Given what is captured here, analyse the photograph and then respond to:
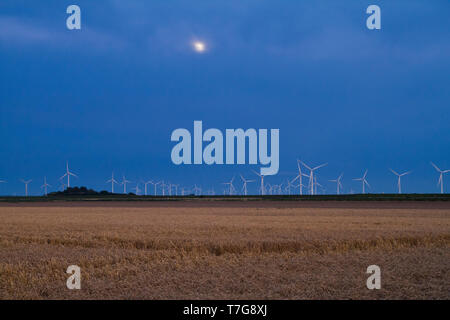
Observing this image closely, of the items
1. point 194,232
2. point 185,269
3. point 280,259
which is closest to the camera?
point 185,269

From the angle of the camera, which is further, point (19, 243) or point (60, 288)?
point (19, 243)

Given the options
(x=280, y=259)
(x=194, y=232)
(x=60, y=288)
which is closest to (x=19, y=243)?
(x=194, y=232)

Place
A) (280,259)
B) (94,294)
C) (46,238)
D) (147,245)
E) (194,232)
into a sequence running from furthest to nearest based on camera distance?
1. (194,232)
2. (46,238)
3. (147,245)
4. (280,259)
5. (94,294)

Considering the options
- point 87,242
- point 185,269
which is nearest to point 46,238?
point 87,242

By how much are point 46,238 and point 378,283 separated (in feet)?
61.3

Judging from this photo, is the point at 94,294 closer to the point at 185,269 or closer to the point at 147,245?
the point at 185,269

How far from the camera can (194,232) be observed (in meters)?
26.6

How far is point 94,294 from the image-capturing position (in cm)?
1194

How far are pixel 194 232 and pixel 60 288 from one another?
1434 cm
